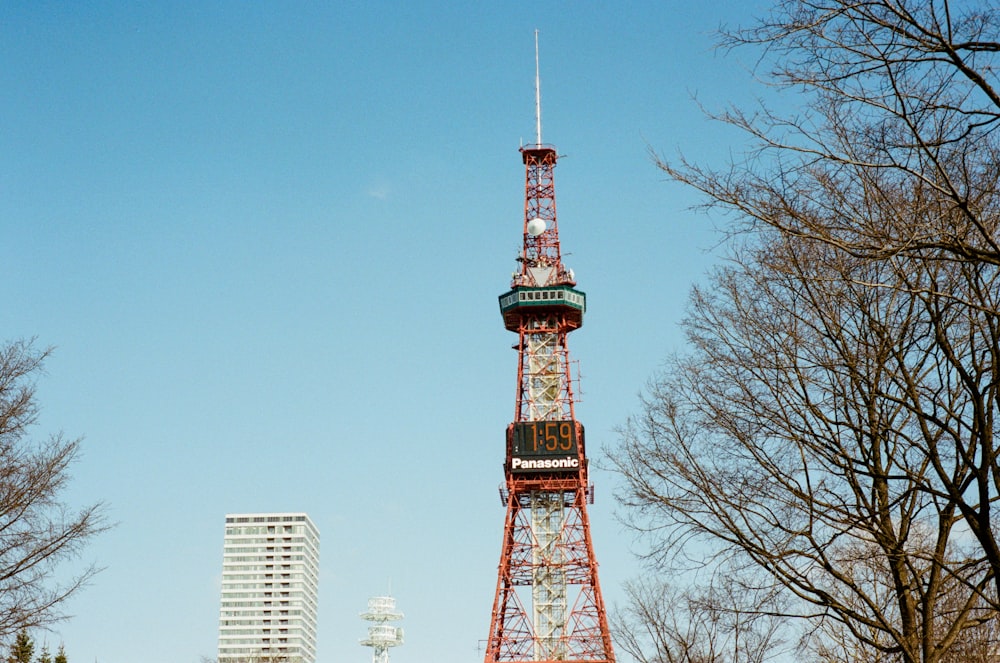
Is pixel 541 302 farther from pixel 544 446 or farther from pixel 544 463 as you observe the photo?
pixel 544 463

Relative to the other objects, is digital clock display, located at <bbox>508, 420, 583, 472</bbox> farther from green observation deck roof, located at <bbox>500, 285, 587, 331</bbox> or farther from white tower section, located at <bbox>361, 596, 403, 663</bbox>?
white tower section, located at <bbox>361, 596, 403, 663</bbox>

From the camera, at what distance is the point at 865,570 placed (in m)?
24.0

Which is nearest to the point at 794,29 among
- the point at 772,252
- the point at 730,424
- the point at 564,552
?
the point at 772,252

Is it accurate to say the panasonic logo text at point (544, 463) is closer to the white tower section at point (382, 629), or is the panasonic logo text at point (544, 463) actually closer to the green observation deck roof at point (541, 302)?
the green observation deck roof at point (541, 302)

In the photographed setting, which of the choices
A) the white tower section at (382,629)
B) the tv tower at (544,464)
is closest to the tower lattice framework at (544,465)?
the tv tower at (544,464)

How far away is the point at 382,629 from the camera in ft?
538

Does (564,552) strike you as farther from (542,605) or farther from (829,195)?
(829,195)

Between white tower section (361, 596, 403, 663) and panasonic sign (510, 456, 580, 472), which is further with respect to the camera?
white tower section (361, 596, 403, 663)

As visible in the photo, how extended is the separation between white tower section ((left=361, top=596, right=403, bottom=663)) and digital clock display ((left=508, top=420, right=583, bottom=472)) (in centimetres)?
9250

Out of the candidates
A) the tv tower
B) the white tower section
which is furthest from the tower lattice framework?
the white tower section

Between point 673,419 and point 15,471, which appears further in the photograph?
point 15,471

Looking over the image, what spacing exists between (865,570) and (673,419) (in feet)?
35.5

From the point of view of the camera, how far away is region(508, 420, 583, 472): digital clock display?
77688mm

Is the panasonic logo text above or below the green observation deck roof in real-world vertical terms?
below
